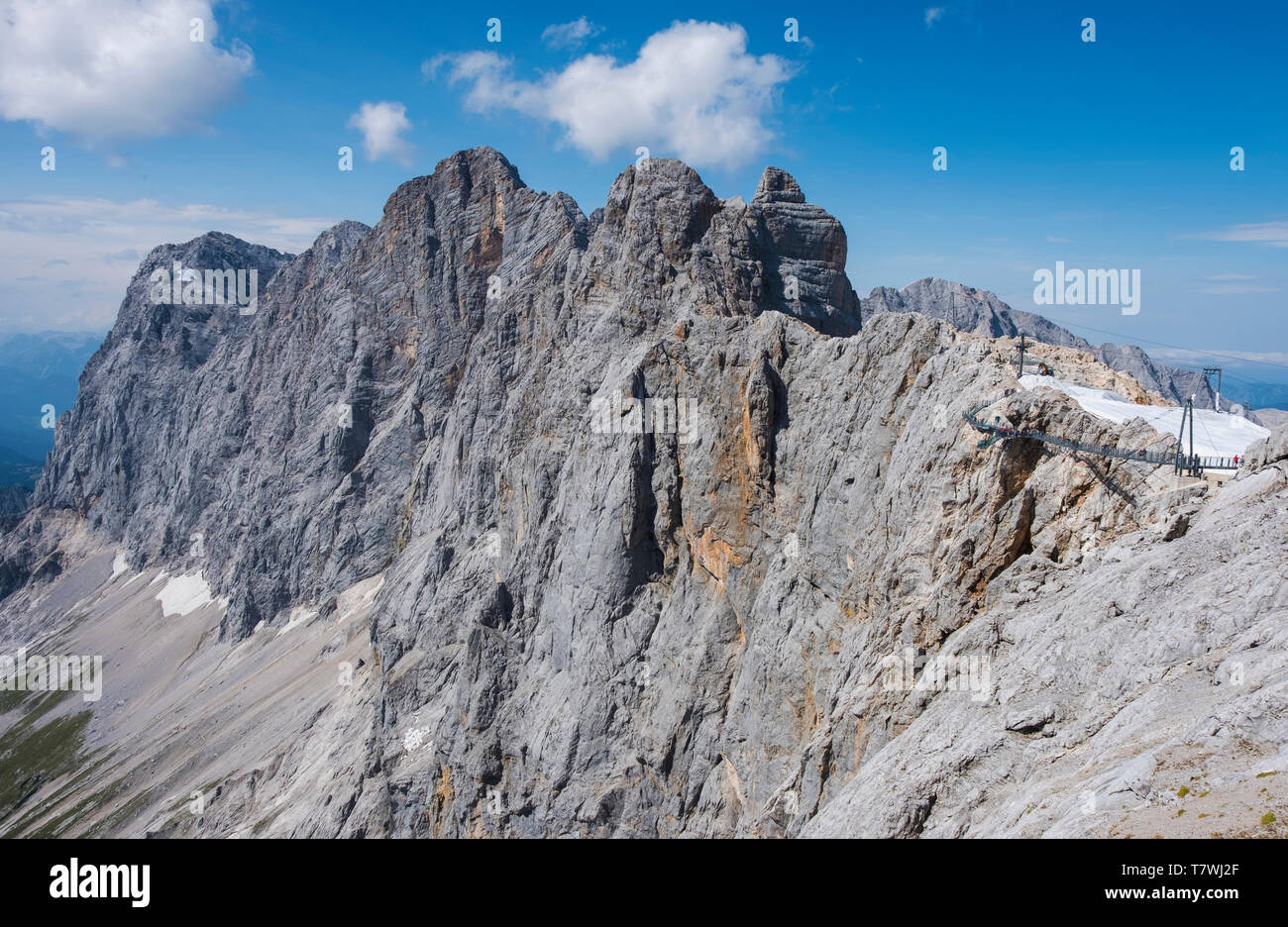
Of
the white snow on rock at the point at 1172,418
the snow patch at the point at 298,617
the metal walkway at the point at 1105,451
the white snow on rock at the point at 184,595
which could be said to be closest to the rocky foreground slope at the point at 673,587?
the metal walkway at the point at 1105,451

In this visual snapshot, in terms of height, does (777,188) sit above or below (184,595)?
above

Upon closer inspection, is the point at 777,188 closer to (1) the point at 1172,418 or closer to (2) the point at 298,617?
(1) the point at 1172,418

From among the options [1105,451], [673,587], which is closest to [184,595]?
[673,587]

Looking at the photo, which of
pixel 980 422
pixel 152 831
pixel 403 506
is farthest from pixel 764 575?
pixel 403 506

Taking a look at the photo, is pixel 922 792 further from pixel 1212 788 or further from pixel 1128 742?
pixel 1212 788
